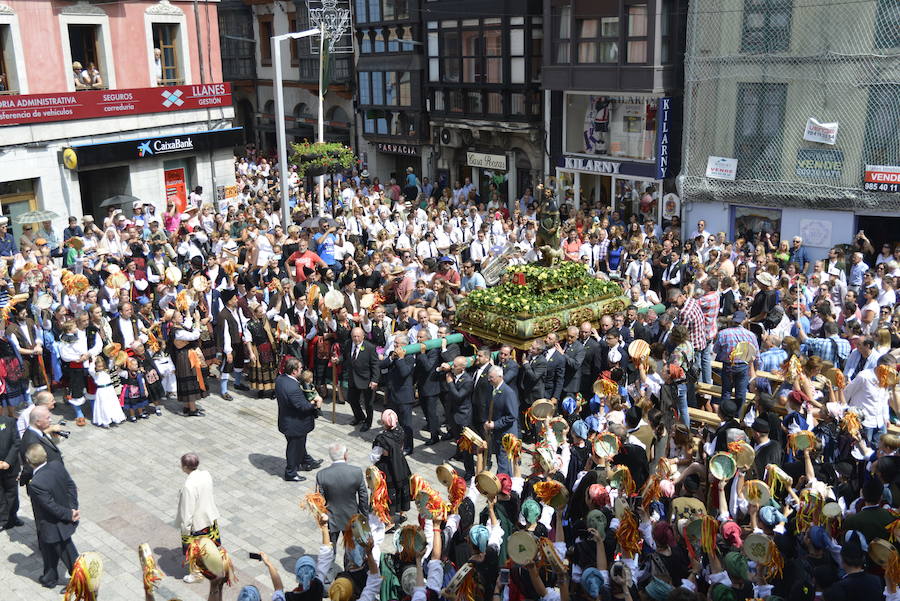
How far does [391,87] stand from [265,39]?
35.9 feet

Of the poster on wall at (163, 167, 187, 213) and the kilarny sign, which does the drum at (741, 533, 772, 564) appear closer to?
the kilarny sign

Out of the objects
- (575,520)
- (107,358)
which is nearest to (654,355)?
(575,520)

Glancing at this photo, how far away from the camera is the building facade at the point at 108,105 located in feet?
80.3

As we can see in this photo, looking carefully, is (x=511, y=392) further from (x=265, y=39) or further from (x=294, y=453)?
(x=265, y=39)

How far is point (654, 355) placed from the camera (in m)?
11.5

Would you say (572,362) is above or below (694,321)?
below

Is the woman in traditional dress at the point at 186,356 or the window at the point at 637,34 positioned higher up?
the window at the point at 637,34

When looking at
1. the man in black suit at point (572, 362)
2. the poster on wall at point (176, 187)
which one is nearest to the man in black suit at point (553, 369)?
the man in black suit at point (572, 362)

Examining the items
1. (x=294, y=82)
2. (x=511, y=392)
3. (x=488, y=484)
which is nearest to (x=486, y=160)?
(x=294, y=82)

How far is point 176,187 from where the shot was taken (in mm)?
29016

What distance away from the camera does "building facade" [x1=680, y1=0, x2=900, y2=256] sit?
66.7ft

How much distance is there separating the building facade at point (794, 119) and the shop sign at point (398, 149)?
12.6 meters

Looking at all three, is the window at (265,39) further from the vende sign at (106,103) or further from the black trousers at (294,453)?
the black trousers at (294,453)

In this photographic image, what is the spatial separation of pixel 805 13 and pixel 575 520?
1732 centimetres
